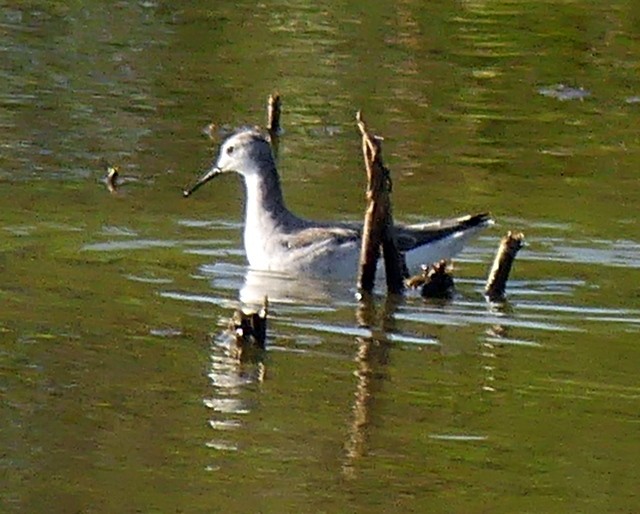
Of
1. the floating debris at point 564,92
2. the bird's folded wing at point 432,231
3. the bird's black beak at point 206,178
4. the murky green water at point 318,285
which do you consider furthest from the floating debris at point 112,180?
the floating debris at point 564,92

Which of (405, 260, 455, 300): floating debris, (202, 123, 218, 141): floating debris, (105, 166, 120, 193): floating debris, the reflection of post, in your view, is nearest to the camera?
the reflection of post

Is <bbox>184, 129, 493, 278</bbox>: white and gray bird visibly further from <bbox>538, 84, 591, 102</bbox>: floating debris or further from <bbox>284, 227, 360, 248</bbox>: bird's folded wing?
<bbox>538, 84, 591, 102</bbox>: floating debris

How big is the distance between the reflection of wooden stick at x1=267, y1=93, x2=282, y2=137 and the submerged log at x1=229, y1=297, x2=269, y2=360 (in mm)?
7040

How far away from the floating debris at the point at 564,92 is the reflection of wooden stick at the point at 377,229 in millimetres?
7637

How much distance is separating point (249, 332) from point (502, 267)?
207 cm

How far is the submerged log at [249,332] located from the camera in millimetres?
10812

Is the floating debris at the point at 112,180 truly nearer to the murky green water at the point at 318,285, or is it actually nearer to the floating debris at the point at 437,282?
the murky green water at the point at 318,285

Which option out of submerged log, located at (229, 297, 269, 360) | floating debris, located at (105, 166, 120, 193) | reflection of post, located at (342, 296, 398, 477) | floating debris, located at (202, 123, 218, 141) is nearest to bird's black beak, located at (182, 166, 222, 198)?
floating debris, located at (105, 166, 120, 193)

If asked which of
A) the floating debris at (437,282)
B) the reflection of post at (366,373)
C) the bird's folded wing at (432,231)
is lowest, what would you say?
the reflection of post at (366,373)

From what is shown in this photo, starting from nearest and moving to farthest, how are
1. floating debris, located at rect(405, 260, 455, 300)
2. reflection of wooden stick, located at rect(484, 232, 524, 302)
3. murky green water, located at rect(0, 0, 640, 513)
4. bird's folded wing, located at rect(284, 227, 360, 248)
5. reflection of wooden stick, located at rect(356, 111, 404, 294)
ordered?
murky green water, located at rect(0, 0, 640, 513) → reflection of wooden stick, located at rect(356, 111, 404, 294) → reflection of wooden stick, located at rect(484, 232, 524, 302) → floating debris, located at rect(405, 260, 455, 300) → bird's folded wing, located at rect(284, 227, 360, 248)

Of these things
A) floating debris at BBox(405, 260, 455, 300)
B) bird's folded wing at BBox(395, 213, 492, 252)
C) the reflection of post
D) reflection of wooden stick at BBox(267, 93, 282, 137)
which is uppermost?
reflection of wooden stick at BBox(267, 93, 282, 137)

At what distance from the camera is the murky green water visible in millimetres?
8758

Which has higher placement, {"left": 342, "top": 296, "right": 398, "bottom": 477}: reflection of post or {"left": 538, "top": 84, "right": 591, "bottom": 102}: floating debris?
{"left": 538, "top": 84, "right": 591, "bottom": 102}: floating debris

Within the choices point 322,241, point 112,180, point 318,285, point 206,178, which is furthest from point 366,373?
point 112,180
